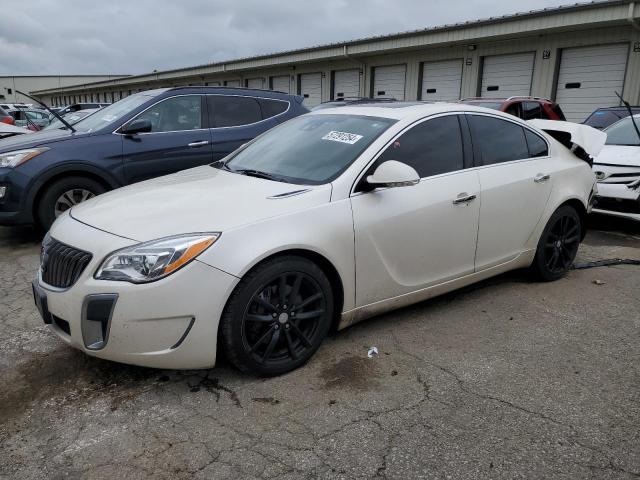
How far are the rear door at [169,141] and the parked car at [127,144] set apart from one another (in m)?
0.01

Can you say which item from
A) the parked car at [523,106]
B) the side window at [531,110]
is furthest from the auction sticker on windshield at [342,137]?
the side window at [531,110]

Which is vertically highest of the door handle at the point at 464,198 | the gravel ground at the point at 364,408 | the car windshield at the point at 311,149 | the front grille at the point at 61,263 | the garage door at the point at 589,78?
the garage door at the point at 589,78

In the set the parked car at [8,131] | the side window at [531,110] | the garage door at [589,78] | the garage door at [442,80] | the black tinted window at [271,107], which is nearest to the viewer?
the black tinted window at [271,107]

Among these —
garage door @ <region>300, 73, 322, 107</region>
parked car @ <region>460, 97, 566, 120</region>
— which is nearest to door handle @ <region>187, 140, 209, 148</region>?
parked car @ <region>460, 97, 566, 120</region>

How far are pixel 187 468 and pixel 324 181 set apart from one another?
1765mm

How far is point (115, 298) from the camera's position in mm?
2566

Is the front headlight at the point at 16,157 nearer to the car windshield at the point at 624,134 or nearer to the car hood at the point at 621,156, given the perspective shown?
the car hood at the point at 621,156

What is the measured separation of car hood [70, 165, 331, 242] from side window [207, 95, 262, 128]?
3310 millimetres

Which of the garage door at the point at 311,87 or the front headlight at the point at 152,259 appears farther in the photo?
the garage door at the point at 311,87

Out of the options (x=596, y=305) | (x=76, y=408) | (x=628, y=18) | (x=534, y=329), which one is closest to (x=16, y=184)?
(x=76, y=408)

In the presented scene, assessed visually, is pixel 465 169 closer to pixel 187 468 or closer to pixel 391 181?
pixel 391 181

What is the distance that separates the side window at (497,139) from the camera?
397cm

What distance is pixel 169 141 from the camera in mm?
6277

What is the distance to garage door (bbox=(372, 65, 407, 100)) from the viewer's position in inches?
763
